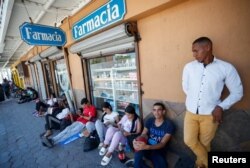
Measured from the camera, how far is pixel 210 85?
71.5 inches

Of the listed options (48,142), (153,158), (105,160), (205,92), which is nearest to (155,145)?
(153,158)

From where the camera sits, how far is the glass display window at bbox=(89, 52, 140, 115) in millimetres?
3603

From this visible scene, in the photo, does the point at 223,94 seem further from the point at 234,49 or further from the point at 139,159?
the point at 139,159

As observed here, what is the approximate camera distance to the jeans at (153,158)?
2.34 meters

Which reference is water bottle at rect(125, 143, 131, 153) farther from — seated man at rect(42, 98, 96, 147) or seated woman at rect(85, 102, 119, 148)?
seated man at rect(42, 98, 96, 147)

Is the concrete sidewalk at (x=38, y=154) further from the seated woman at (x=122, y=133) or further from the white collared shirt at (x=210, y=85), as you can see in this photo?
the white collared shirt at (x=210, y=85)

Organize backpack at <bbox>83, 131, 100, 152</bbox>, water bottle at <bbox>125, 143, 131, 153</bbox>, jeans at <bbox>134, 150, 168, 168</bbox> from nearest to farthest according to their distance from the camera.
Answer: jeans at <bbox>134, 150, 168, 168</bbox> < water bottle at <bbox>125, 143, 131, 153</bbox> < backpack at <bbox>83, 131, 100, 152</bbox>

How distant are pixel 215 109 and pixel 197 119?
279mm

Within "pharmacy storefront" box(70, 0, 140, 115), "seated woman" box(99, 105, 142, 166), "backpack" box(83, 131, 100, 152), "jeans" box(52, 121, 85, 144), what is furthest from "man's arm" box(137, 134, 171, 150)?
"jeans" box(52, 121, 85, 144)

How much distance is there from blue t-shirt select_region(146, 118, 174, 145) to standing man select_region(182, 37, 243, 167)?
0.41 metres

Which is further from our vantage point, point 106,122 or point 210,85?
point 106,122

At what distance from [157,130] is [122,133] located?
778 millimetres

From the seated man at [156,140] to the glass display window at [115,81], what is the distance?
3.07ft

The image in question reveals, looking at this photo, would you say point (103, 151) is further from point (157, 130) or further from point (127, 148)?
point (157, 130)
